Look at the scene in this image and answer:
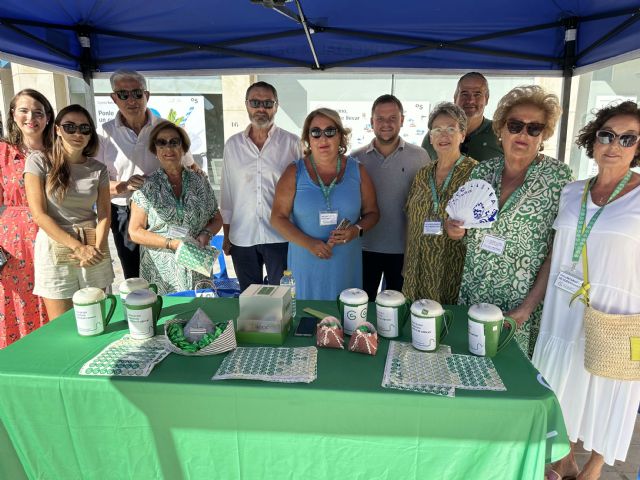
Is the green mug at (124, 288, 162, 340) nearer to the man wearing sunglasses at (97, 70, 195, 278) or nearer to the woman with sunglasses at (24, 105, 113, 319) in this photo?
the woman with sunglasses at (24, 105, 113, 319)

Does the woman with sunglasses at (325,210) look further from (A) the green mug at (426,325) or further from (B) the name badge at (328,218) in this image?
(A) the green mug at (426,325)

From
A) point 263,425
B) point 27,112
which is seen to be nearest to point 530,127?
point 263,425

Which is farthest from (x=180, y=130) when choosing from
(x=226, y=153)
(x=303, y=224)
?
(x=303, y=224)

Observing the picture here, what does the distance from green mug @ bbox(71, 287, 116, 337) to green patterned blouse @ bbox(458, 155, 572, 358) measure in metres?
A: 1.69

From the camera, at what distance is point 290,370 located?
4.87 ft

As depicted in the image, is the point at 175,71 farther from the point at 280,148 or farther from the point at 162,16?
the point at 280,148

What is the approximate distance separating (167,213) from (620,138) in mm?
2414

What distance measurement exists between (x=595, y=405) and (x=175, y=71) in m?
4.23

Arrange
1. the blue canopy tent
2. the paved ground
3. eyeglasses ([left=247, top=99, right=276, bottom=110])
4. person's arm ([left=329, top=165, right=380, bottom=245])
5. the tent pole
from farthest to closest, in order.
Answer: the tent pole → the blue canopy tent → eyeglasses ([left=247, top=99, right=276, bottom=110]) → person's arm ([left=329, top=165, right=380, bottom=245]) → the paved ground

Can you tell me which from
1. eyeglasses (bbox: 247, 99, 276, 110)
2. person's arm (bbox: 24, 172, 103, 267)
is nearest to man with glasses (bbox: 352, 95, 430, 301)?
eyeglasses (bbox: 247, 99, 276, 110)

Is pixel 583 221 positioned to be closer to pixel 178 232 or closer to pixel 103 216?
pixel 178 232

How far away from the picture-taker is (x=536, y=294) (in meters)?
2.08

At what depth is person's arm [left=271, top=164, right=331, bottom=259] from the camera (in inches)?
104

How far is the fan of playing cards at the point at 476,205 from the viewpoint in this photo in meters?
2.05
